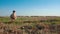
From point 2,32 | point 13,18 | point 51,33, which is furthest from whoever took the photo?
point 13,18

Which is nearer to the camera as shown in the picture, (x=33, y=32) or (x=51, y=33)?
(x=33, y=32)

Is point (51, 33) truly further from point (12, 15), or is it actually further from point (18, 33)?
point (12, 15)

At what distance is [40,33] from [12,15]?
1123cm

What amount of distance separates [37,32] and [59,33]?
4.79 feet

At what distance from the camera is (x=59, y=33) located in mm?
12391

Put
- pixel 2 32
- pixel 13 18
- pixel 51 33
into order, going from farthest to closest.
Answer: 1. pixel 13 18
2. pixel 51 33
3. pixel 2 32

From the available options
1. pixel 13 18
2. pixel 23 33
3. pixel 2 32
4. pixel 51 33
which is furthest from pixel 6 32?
pixel 13 18

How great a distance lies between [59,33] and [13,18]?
10.8m

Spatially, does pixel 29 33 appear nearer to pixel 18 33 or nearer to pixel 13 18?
pixel 18 33

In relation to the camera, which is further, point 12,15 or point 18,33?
point 12,15

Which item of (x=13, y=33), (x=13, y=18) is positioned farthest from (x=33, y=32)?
(x=13, y=18)

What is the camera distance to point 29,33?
12070 mm

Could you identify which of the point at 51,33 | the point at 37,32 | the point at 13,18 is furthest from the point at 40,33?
the point at 13,18

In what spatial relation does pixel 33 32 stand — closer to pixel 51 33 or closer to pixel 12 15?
pixel 51 33
